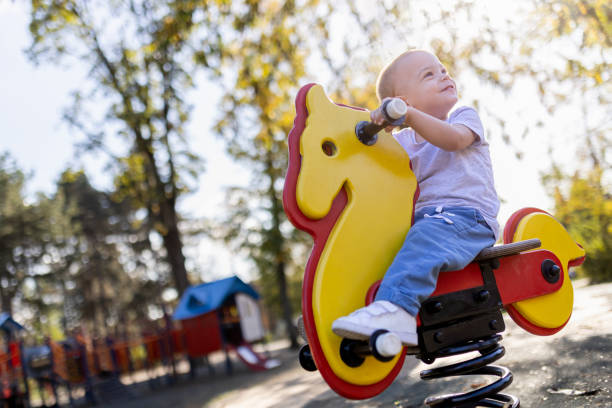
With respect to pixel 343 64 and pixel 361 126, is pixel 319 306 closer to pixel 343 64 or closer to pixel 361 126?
pixel 361 126

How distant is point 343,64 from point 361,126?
4.57 metres

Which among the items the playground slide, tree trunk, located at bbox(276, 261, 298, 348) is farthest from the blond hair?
tree trunk, located at bbox(276, 261, 298, 348)

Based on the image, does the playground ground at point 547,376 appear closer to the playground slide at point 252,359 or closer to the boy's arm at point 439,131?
the boy's arm at point 439,131

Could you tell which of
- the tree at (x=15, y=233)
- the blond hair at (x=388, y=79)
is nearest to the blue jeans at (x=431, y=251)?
the blond hair at (x=388, y=79)

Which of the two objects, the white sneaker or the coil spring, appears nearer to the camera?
the white sneaker

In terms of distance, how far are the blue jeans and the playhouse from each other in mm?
11356

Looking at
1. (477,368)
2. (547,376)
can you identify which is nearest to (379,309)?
(477,368)

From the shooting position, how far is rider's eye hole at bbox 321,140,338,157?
1889 mm

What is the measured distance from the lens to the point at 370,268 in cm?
177

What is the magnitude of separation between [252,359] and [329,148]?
35.9 feet

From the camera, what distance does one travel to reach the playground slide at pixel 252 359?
37.8ft

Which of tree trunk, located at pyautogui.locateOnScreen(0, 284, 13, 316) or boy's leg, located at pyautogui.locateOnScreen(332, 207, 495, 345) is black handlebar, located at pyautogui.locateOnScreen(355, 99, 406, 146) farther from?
tree trunk, located at pyautogui.locateOnScreen(0, 284, 13, 316)

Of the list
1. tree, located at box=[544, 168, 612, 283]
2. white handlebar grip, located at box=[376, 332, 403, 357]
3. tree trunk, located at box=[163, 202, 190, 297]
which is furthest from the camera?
tree trunk, located at box=[163, 202, 190, 297]

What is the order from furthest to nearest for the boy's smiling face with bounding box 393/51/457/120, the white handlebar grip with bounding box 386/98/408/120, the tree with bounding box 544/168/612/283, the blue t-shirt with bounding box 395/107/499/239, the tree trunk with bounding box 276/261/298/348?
1. the tree trunk with bounding box 276/261/298/348
2. the tree with bounding box 544/168/612/283
3. the boy's smiling face with bounding box 393/51/457/120
4. the blue t-shirt with bounding box 395/107/499/239
5. the white handlebar grip with bounding box 386/98/408/120
